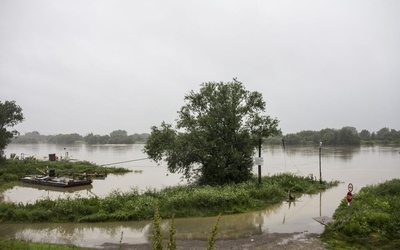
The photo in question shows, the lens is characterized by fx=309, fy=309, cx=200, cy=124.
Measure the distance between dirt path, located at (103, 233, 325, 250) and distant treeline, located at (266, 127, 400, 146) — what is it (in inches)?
2921

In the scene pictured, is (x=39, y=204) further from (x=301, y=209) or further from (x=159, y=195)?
(x=301, y=209)

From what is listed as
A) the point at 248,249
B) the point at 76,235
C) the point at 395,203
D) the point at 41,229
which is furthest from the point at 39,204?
the point at 395,203

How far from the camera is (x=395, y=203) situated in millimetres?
14984

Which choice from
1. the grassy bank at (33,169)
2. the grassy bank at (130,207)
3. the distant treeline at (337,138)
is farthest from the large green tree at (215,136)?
the distant treeline at (337,138)

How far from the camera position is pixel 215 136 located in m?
24.5

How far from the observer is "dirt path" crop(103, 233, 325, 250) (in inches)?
449

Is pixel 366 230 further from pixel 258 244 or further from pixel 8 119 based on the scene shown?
pixel 8 119

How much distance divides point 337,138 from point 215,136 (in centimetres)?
7789

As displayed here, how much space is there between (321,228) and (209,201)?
6134 millimetres

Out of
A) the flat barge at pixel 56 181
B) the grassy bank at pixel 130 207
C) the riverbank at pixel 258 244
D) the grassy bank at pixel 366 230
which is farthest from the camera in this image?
the flat barge at pixel 56 181

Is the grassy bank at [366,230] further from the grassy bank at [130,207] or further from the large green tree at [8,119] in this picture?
the large green tree at [8,119]

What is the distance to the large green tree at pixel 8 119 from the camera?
4081 centimetres

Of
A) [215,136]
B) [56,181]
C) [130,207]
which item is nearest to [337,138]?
[215,136]

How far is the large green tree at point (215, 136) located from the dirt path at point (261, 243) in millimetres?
10697
